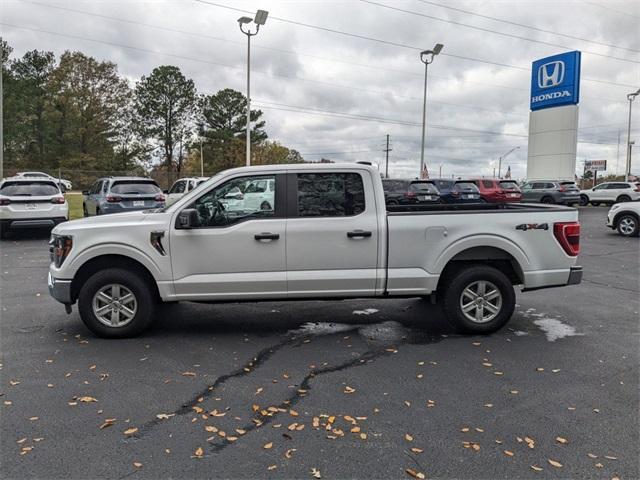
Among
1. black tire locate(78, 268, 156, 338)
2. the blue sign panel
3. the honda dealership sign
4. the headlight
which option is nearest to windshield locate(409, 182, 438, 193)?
black tire locate(78, 268, 156, 338)

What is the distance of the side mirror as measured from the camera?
5.24 metres

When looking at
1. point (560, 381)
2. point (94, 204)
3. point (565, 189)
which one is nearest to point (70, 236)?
point (560, 381)

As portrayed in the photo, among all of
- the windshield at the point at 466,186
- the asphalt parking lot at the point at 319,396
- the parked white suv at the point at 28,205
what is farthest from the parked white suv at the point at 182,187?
the asphalt parking lot at the point at 319,396

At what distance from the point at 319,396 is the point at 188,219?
7.46ft

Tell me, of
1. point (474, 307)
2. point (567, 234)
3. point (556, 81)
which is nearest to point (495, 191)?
point (556, 81)

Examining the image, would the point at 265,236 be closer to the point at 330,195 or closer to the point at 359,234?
the point at 330,195

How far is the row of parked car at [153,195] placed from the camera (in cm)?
870

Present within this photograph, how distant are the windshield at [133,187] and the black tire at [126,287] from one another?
994 cm

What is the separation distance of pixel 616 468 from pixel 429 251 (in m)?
2.85

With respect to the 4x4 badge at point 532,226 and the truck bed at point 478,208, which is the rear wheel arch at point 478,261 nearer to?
the 4x4 badge at point 532,226

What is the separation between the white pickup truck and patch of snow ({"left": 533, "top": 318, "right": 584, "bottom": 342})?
2.01ft

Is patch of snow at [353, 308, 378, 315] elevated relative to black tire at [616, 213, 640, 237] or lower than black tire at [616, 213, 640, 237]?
lower

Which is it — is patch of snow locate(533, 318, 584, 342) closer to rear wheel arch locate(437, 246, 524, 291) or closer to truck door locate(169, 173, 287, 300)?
rear wheel arch locate(437, 246, 524, 291)

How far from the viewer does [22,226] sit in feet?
43.5
